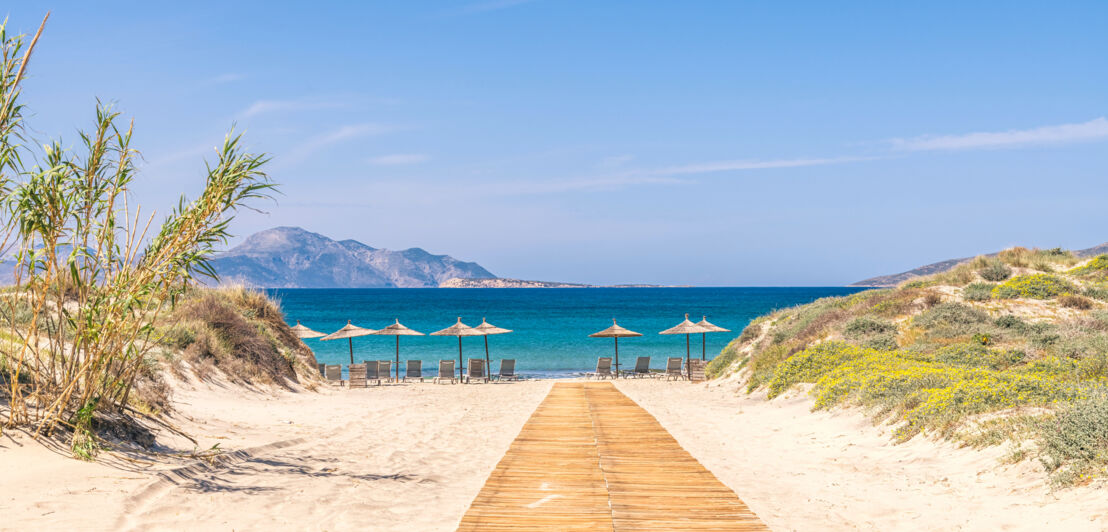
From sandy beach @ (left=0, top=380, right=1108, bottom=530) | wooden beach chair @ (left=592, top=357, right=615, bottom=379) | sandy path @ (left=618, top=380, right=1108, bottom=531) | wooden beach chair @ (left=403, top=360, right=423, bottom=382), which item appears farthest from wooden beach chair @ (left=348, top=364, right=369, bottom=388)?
sandy path @ (left=618, top=380, right=1108, bottom=531)

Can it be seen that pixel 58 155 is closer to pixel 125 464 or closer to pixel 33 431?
pixel 33 431

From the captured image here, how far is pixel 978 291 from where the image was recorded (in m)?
16.2

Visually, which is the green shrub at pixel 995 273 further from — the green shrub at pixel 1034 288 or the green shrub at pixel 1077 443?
the green shrub at pixel 1077 443

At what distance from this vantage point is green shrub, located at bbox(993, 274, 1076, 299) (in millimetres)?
15914

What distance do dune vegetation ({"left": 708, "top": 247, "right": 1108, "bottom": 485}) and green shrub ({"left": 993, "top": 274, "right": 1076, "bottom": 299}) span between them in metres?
0.04

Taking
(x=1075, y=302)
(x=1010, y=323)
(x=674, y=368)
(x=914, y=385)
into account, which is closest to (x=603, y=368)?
(x=674, y=368)

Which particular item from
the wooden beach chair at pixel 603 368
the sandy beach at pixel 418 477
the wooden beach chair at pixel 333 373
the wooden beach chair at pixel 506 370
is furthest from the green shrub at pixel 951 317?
the wooden beach chair at pixel 333 373

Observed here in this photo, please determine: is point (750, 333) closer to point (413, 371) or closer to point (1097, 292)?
point (1097, 292)

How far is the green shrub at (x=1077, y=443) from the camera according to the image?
4.81m

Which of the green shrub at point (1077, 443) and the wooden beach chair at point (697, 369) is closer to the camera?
the green shrub at point (1077, 443)

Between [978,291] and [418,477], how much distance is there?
15300mm

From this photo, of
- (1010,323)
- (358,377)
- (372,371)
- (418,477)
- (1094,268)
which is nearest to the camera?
(418,477)

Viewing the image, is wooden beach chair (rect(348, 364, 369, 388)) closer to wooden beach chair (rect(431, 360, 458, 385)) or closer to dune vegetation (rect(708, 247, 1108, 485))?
wooden beach chair (rect(431, 360, 458, 385))

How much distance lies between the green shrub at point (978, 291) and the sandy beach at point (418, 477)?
8.18m
